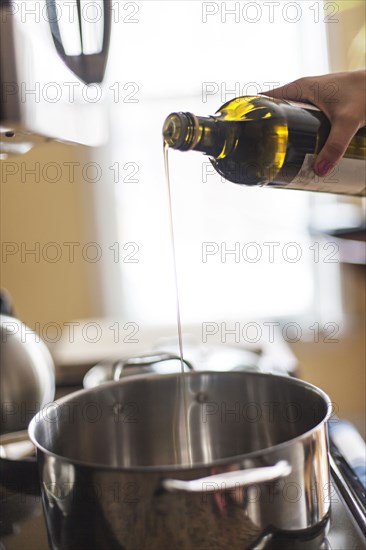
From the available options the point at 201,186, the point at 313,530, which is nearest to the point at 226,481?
the point at 313,530

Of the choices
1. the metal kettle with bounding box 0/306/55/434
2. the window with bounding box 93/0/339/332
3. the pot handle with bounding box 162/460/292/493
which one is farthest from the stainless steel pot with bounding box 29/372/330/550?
the window with bounding box 93/0/339/332

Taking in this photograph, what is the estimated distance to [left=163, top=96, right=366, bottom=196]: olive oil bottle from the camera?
0.65 metres

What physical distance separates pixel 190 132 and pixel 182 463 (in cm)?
30

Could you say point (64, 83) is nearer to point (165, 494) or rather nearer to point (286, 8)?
point (165, 494)

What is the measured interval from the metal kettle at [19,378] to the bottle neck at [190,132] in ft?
0.93

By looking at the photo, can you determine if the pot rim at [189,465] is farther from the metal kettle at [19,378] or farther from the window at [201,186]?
the window at [201,186]

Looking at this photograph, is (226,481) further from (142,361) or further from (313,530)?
(142,361)

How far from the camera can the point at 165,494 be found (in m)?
0.37

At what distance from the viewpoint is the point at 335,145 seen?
0.61m

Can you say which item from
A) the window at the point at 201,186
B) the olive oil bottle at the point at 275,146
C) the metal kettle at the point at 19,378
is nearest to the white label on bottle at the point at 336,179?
the olive oil bottle at the point at 275,146

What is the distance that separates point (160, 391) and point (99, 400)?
6cm

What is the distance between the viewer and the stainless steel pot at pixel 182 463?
0.37 m

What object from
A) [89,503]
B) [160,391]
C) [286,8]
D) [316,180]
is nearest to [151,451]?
[160,391]

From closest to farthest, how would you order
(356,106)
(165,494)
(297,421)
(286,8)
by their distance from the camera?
(165,494) → (297,421) → (356,106) → (286,8)
